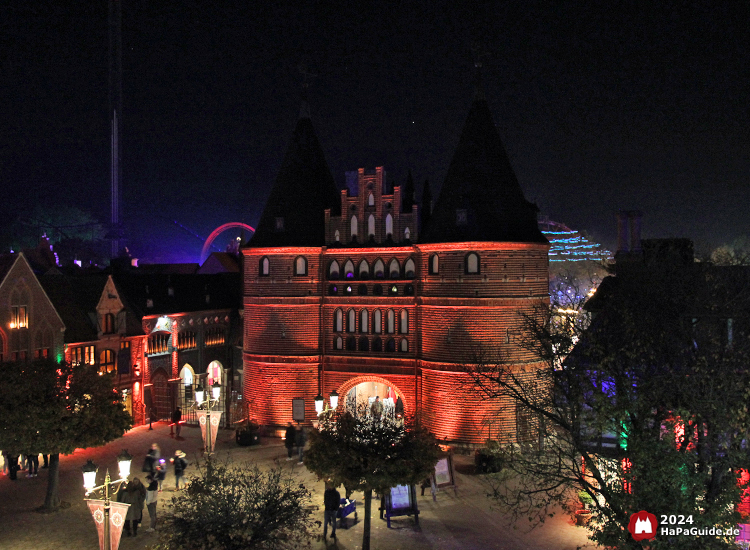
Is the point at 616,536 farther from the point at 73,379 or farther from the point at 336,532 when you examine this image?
the point at 73,379

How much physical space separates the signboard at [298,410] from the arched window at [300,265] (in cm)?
607

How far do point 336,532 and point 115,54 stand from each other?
113 m

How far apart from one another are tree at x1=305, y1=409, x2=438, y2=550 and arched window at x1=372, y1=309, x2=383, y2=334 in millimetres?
13776

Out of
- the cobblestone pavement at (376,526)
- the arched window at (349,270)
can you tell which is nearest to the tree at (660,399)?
the cobblestone pavement at (376,526)

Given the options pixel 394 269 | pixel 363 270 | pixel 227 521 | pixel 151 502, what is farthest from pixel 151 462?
pixel 394 269

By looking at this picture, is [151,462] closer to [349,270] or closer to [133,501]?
[133,501]

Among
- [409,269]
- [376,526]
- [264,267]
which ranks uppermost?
[264,267]

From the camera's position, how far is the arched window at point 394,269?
32.8 metres

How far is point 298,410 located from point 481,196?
13094 millimetres

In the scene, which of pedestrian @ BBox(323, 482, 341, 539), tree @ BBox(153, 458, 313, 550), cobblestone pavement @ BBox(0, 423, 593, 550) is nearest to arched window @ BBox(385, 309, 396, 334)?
cobblestone pavement @ BBox(0, 423, 593, 550)

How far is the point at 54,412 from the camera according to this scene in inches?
871

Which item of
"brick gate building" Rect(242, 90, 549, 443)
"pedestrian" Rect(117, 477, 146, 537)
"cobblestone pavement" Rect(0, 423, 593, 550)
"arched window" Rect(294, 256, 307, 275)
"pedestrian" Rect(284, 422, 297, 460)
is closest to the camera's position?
"cobblestone pavement" Rect(0, 423, 593, 550)

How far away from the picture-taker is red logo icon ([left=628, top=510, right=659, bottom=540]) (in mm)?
13914

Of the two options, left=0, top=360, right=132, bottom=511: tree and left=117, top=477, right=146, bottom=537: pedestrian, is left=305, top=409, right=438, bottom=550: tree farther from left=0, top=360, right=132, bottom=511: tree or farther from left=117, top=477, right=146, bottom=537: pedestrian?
left=0, top=360, right=132, bottom=511: tree
